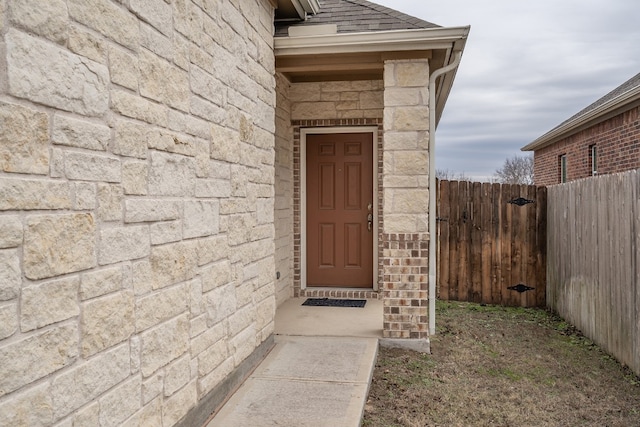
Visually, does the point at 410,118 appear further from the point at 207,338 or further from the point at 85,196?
the point at 85,196

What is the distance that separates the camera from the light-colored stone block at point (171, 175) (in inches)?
101

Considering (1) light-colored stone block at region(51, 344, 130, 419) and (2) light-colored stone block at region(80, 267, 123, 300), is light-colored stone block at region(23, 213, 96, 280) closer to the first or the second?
(2) light-colored stone block at region(80, 267, 123, 300)

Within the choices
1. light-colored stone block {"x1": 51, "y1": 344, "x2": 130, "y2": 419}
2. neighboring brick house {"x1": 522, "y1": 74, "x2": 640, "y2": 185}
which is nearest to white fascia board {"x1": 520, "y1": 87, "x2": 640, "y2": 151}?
neighboring brick house {"x1": 522, "y1": 74, "x2": 640, "y2": 185}

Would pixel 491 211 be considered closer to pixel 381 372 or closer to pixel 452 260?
pixel 452 260

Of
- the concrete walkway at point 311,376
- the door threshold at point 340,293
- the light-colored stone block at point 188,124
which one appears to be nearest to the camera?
the light-colored stone block at point 188,124

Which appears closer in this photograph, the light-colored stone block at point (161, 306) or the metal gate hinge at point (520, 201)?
the light-colored stone block at point (161, 306)

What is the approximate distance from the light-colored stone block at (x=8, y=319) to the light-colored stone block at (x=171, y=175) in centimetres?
97

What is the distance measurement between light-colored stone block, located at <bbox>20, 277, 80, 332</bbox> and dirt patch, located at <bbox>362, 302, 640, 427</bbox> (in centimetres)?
237

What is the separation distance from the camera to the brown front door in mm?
6918

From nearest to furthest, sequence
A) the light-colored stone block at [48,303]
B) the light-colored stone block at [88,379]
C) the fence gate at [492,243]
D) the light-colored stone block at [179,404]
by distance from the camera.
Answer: the light-colored stone block at [48,303]
the light-colored stone block at [88,379]
the light-colored stone block at [179,404]
the fence gate at [492,243]

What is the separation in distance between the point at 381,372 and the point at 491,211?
13.3 ft

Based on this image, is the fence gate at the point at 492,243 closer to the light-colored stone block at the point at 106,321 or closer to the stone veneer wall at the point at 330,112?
the stone veneer wall at the point at 330,112

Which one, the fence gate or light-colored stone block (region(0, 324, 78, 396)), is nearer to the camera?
light-colored stone block (region(0, 324, 78, 396))

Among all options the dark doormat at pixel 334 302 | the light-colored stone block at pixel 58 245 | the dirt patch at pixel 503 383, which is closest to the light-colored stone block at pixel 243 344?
the dirt patch at pixel 503 383
